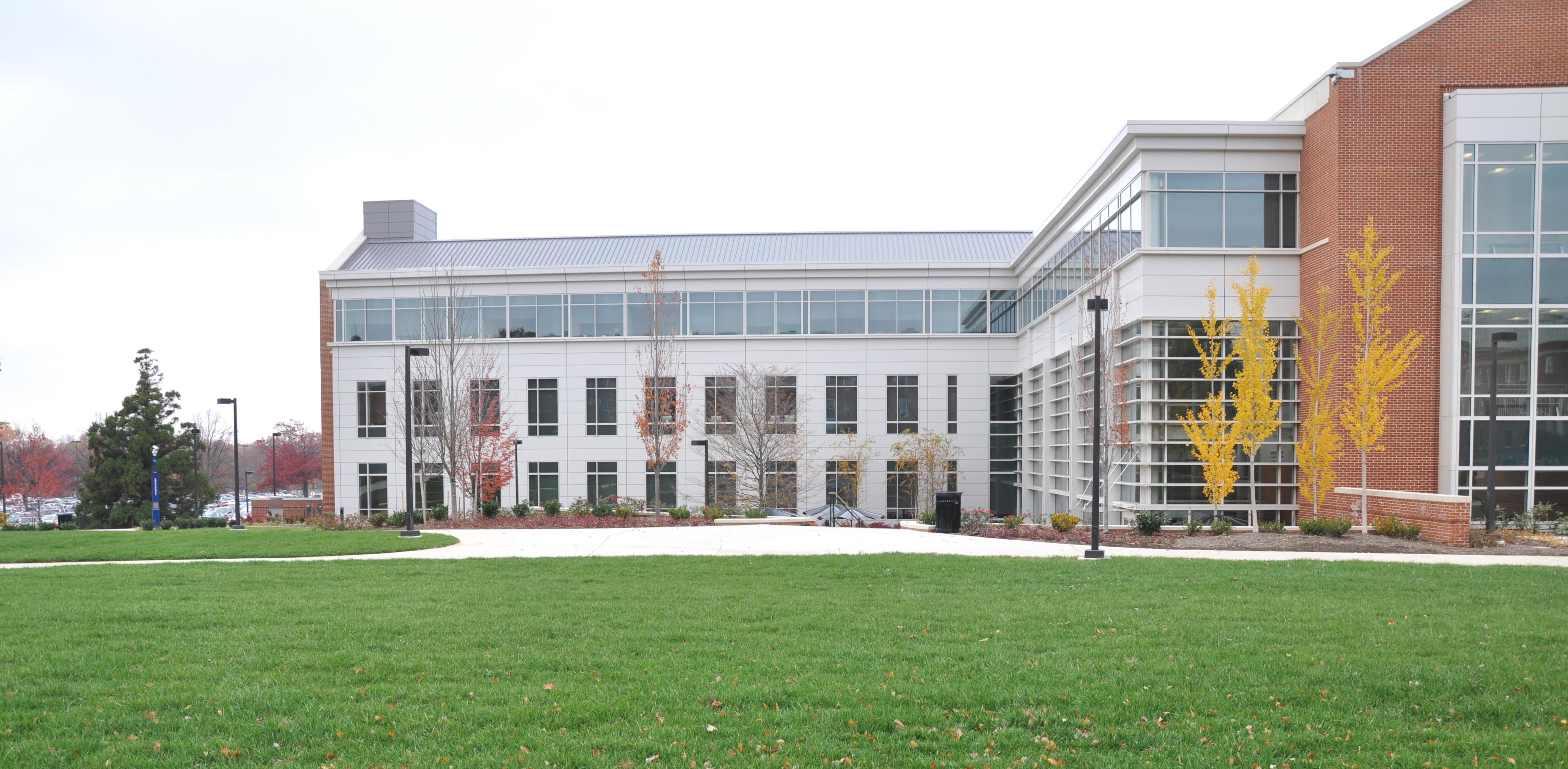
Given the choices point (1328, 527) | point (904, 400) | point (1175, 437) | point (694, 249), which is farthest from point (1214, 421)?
point (694, 249)

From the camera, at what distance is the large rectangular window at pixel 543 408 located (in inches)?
1681

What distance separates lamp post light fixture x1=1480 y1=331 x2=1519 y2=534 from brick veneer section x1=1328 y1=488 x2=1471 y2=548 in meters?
0.42

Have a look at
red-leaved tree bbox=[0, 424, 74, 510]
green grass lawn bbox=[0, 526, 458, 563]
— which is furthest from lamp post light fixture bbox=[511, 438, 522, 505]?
red-leaved tree bbox=[0, 424, 74, 510]

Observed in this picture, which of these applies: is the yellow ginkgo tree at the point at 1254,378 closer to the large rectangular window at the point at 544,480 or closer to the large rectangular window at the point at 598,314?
the large rectangular window at the point at 598,314

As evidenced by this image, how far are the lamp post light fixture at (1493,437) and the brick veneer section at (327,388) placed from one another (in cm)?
4199

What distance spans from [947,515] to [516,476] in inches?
877

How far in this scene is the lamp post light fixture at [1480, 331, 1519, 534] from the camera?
65.6ft

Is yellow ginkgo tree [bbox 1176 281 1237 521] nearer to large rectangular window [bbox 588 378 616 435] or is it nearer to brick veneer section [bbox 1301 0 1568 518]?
brick veneer section [bbox 1301 0 1568 518]

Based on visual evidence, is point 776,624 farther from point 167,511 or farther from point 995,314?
point 167,511

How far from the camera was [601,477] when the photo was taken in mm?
42406

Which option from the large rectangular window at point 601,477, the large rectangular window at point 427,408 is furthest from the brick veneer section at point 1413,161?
the large rectangular window at point 601,477

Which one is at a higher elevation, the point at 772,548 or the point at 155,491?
the point at 772,548

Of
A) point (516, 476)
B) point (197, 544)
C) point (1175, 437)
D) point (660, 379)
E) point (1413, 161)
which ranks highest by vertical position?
point (1413, 161)

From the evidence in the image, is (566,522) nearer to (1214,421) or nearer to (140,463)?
(1214,421)
